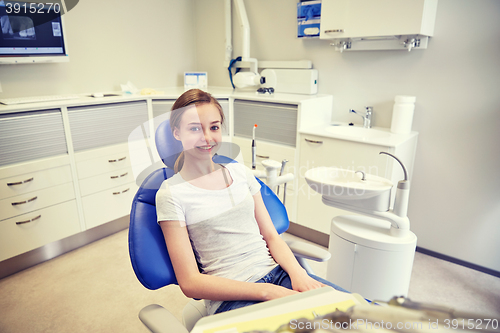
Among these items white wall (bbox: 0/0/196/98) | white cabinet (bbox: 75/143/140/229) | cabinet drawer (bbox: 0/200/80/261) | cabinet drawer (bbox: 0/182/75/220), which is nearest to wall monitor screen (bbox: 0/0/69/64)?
white wall (bbox: 0/0/196/98)

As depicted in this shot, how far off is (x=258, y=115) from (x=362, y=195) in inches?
47.3

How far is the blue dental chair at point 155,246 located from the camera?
950 millimetres

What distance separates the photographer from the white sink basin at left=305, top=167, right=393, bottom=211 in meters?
1.50

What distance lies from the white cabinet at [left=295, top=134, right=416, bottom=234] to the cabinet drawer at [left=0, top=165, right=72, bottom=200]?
1.68 meters

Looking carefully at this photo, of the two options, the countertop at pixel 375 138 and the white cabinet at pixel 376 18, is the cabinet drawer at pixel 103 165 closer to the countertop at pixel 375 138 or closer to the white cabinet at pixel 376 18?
the countertop at pixel 375 138

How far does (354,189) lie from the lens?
58.7 inches

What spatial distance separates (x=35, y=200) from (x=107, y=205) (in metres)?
0.49

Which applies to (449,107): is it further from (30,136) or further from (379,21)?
(30,136)

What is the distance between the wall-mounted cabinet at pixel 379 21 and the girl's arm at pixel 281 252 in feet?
4.68

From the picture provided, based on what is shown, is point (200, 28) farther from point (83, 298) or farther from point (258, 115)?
point (83, 298)

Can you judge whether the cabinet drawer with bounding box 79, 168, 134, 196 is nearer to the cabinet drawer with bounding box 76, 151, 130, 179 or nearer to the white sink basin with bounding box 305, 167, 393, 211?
the cabinet drawer with bounding box 76, 151, 130, 179

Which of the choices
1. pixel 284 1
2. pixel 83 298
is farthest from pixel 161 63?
pixel 83 298

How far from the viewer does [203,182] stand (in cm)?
109

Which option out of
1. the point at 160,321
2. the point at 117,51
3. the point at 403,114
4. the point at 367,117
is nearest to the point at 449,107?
the point at 403,114
